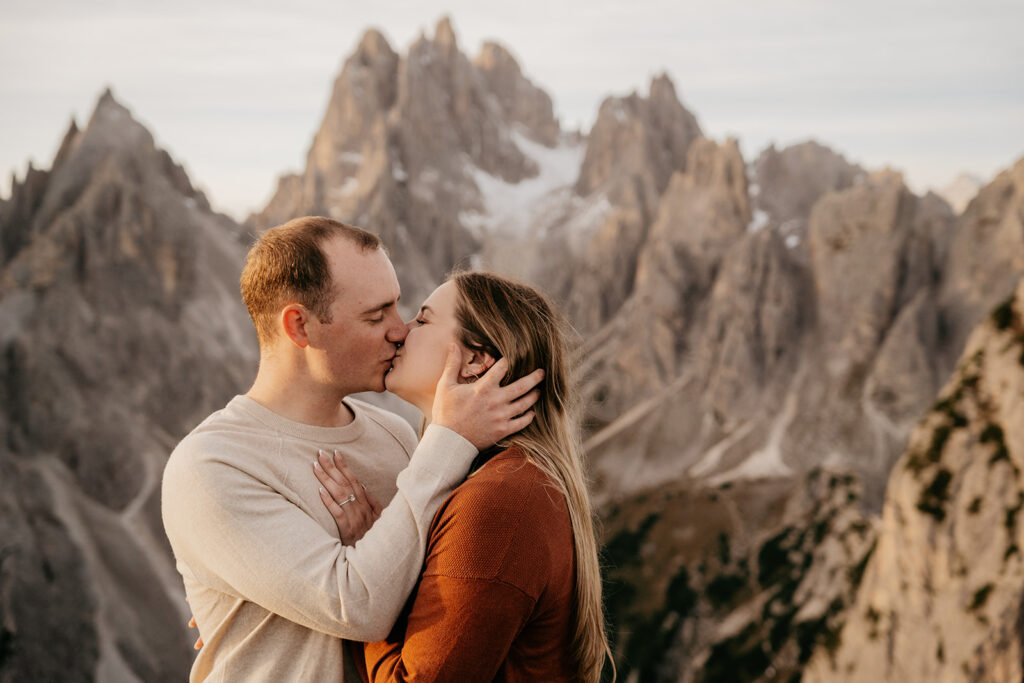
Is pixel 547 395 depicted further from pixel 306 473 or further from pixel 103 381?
pixel 103 381

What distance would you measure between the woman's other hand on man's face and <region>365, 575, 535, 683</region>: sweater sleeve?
29.7 inches

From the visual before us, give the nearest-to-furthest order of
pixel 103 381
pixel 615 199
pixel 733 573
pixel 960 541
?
pixel 960 541, pixel 103 381, pixel 733 573, pixel 615 199

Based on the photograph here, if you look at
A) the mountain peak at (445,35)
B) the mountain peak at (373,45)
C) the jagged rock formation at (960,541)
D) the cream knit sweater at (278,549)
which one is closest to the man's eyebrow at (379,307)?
the cream knit sweater at (278,549)

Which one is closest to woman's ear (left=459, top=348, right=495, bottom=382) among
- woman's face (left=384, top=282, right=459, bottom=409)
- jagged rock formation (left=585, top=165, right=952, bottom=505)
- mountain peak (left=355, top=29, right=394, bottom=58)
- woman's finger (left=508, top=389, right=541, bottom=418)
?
woman's face (left=384, top=282, right=459, bottom=409)

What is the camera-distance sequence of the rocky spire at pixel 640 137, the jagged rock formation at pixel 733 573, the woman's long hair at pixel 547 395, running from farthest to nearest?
the rocky spire at pixel 640 137 → the jagged rock formation at pixel 733 573 → the woman's long hair at pixel 547 395

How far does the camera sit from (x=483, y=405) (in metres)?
4.59

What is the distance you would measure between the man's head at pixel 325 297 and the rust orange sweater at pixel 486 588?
1114mm

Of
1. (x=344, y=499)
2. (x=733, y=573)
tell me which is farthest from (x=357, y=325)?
(x=733, y=573)

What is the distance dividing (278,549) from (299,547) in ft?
0.32

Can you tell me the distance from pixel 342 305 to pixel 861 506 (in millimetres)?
96202

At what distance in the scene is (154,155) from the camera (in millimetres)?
84250

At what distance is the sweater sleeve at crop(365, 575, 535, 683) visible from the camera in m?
3.97

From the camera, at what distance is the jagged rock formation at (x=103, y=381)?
162 feet

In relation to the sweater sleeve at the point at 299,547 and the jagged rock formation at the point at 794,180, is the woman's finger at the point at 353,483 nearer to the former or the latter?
the sweater sleeve at the point at 299,547
